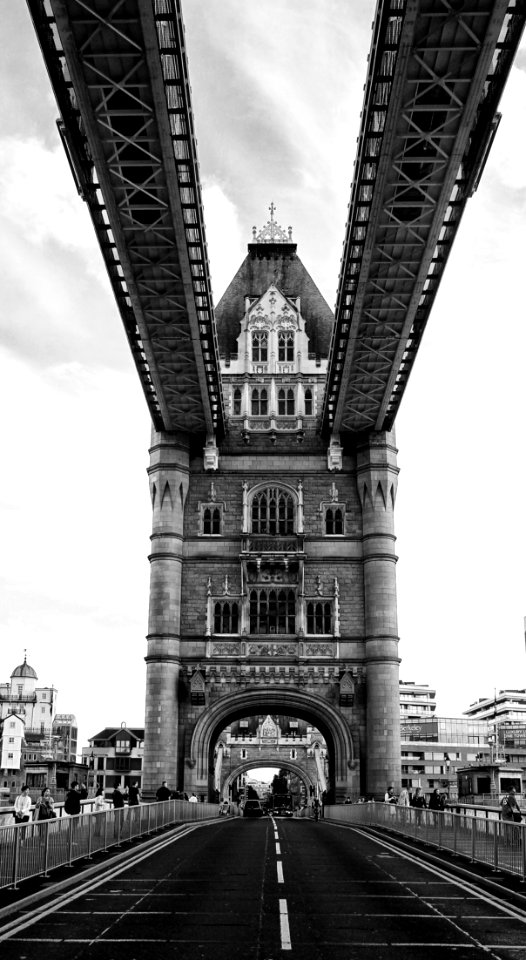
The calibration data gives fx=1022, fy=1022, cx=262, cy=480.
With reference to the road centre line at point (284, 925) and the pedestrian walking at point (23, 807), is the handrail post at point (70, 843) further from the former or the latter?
the road centre line at point (284, 925)

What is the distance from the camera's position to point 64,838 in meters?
22.5

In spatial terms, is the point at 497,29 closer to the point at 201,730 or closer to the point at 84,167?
the point at 84,167

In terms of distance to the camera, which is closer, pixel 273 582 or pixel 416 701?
pixel 273 582

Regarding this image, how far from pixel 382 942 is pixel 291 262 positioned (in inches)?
2411

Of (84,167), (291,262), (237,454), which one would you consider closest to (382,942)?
(84,167)

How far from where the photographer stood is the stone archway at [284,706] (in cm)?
5631

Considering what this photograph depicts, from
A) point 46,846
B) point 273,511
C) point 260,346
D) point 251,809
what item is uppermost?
point 260,346

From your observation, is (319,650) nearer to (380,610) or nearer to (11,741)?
(380,610)

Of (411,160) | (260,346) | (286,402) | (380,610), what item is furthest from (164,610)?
(411,160)

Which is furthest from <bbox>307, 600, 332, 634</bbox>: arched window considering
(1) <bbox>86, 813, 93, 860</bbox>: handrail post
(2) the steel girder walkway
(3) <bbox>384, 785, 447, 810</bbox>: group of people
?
(1) <bbox>86, 813, 93, 860</bbox>: handrail post

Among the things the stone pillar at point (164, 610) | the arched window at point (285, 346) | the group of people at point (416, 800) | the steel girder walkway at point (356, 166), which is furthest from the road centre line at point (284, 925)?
the arched window at point (285, 346)

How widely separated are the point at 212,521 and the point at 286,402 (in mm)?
9135

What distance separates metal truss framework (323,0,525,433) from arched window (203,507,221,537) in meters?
12.5

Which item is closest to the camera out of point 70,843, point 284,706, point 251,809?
point 70,843
